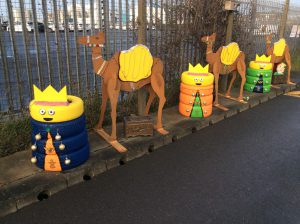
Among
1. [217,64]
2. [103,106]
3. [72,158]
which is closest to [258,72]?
[217,64]

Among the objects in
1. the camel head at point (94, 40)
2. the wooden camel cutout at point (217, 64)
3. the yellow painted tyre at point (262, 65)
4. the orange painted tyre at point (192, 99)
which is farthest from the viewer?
the yellow painted tyre at point (262, 65)

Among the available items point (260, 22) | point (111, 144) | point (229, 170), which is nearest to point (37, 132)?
point (111, 144)

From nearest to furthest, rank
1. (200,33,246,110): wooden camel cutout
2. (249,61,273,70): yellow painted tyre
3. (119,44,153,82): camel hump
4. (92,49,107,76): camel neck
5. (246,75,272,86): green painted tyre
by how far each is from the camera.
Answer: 1. (92,49,107,76): camel neck
2. (119,44,153,82): camel hump
3. (200,33,246,110): wooden camel cutout
4. (249,61,273,70): yellow painted tyre
5. (246,75,272,86): green painted tyre

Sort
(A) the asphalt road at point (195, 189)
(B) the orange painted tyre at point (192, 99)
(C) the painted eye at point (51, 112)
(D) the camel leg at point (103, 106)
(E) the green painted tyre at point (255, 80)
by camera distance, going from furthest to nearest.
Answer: (E) the green painted tyre at point (255, 80) < (B) the orange painted tyre at point (192, 99) < (D) the camel leg at point (103, 106) < (C) the painted eye at point (51, 112) < (A) the asphalt road at point (195, 189)

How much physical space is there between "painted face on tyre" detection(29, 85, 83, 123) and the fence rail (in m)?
1.00

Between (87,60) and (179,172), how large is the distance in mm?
2391

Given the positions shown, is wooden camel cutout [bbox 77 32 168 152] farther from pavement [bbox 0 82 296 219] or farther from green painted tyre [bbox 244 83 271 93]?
green painted tyre [bbox 244 83 271 93]

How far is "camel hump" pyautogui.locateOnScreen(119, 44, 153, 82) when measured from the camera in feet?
12.0

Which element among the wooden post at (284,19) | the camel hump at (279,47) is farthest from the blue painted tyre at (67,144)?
the wooden post at (284,19)

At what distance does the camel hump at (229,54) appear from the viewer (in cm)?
542

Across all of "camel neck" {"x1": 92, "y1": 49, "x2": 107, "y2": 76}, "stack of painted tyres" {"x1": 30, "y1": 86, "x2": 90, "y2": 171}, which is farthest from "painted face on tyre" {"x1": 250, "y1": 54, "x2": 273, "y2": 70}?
"stack of painted tyres" {"x1": 30, "y1": 86, "x2": 90, "y2": 171}

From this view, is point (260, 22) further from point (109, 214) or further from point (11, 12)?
point (109, 214)

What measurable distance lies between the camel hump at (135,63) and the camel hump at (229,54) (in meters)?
2.20

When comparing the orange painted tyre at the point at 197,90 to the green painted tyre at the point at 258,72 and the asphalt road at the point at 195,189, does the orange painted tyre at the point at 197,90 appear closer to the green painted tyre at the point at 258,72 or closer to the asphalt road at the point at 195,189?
the asphalt road at the point at 195,189
